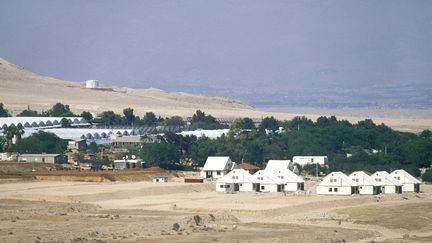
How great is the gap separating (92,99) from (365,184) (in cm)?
9736

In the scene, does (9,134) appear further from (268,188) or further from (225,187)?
(268,188)

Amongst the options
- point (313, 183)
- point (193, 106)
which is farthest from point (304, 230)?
point (193, 106)

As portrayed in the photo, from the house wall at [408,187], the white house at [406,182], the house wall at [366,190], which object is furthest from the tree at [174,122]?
the house wall at [366,190]

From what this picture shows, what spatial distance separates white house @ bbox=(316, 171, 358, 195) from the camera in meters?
61.6

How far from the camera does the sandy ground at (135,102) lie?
141250mm

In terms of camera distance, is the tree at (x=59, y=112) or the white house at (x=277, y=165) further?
the tree at (x=59, y=112)

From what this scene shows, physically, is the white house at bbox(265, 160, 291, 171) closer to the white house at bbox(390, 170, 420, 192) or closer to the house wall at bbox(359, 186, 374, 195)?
the white house at bbox(390, 170, 420, 192)

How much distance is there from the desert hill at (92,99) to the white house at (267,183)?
231 feet

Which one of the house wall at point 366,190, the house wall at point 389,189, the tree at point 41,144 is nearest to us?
the house wall at point 366,190

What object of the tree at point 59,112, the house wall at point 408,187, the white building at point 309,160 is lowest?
the house wall at point 408,187

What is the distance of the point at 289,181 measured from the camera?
6369 centimetres

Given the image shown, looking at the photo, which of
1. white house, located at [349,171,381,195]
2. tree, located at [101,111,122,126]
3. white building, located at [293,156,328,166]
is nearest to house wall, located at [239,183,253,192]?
white house, located at [349,171,381,195]

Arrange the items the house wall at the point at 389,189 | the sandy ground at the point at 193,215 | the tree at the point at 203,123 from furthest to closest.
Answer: the tree at the point at 203,123, the house wall at the point at 389,189, the sandy ground at the point at 193,215

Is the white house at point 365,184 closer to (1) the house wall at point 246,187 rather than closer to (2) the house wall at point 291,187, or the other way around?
(2) the house wall at point 291,187
